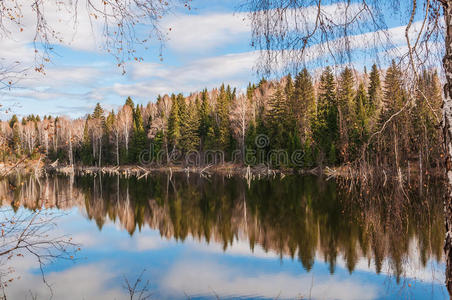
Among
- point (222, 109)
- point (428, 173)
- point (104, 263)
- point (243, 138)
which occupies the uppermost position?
point (222, 109)

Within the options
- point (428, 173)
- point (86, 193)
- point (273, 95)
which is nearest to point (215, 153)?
point (273, 95)

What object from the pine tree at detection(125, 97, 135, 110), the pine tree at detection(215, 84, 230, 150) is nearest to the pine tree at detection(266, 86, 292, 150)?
the pine tree at detection(215, 84, 230, 150)

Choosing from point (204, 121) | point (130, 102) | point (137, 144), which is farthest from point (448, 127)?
point (130, 102)

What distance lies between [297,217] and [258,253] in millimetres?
4976

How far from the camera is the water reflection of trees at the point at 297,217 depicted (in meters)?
4.38

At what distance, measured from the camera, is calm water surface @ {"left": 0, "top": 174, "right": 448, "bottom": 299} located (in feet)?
25.3

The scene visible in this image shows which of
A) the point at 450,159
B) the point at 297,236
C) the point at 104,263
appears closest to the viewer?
the point at 450,159

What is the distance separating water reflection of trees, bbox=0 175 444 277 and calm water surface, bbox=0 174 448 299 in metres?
0.05

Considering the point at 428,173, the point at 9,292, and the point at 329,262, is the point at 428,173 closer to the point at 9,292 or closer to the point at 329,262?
the point at 329,262

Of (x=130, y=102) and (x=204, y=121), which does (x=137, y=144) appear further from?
(x=130, y=102)

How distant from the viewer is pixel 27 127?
67.6 meters

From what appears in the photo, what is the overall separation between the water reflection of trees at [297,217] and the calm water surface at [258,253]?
0.05 metres

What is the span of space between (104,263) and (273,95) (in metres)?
32.0

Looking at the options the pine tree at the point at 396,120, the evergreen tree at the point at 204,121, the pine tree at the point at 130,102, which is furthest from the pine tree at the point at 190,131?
the pine tree at the point at 396,120
